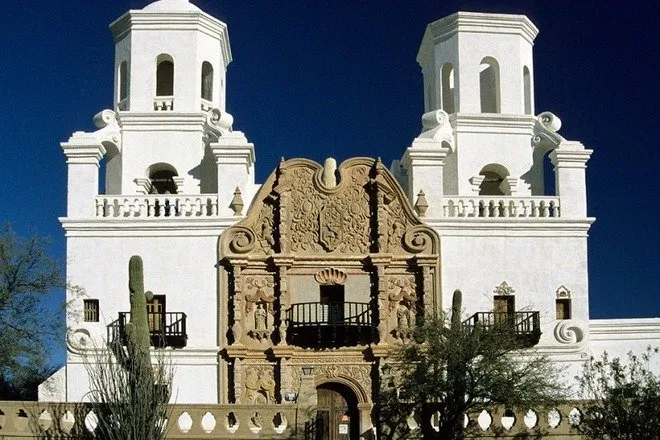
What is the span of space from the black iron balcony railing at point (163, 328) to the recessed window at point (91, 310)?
74 cm

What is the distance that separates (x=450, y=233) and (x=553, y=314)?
4032 millimetres

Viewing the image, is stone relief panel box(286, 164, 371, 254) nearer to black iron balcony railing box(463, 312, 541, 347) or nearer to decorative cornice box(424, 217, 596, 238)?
decorative cornice box(424, 217, 596, 238)

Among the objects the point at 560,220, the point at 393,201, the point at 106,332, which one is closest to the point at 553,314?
the point at 560,220

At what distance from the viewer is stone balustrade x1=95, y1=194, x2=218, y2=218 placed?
1399 inches

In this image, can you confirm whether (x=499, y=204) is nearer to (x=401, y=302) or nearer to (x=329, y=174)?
(x=401, y=302)

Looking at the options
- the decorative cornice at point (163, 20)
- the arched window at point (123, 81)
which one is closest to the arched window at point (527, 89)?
the decorative cornice at point (163, 20)

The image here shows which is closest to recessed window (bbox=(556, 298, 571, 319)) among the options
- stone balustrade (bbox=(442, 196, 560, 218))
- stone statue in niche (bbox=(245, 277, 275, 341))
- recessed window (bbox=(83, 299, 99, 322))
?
stone balustrade (bbox=(442, 196, 560, 218))

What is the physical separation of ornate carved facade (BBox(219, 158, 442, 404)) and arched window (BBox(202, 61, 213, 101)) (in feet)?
18.3

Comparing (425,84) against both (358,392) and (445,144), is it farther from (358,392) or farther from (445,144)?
(358,392)

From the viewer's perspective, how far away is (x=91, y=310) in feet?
114

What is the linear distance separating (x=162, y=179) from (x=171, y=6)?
6076 millimetres

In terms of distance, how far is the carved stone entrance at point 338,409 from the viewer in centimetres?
3441

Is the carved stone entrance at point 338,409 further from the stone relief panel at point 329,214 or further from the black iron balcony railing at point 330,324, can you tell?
the stone relief panel at point 329,214

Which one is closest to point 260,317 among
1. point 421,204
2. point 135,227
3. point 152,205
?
point 135,227
